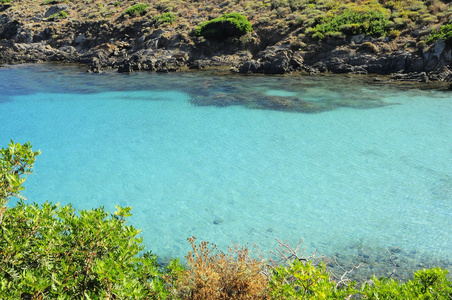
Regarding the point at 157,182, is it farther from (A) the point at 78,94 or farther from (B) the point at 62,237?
(A) the point at 78,94

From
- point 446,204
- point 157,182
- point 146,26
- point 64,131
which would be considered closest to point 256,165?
point 157,182

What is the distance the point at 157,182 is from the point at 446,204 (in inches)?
337

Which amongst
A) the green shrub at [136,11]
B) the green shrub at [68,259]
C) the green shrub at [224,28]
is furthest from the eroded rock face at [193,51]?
the green shrub at [68,259]

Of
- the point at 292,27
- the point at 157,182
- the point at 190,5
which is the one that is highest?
the point at 190,5

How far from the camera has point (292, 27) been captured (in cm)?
3403

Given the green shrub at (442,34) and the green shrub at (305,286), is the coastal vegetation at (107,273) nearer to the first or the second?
the green shrub at (305,286)

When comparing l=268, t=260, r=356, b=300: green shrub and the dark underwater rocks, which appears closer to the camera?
l=268, t=260, r=356, b=300: green shrub

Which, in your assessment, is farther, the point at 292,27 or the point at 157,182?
the point at 292,27

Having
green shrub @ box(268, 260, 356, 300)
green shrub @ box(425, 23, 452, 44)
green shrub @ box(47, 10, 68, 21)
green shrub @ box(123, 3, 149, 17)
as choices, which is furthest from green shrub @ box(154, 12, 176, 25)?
green shrub @ box(268, 260, 356, 300)

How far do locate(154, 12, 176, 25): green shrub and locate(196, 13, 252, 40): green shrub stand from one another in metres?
6.06

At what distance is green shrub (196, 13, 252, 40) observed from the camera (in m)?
34.8

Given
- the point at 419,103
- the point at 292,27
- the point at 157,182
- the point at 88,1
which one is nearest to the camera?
the point at 157,182

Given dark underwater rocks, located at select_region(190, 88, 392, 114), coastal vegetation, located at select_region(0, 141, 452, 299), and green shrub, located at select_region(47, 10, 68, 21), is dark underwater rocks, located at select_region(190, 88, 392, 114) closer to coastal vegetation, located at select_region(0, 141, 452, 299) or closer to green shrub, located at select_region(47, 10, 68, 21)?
coastal vegetation, located at select_region(0, 141, 452, 299)

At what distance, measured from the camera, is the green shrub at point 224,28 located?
34750mm
